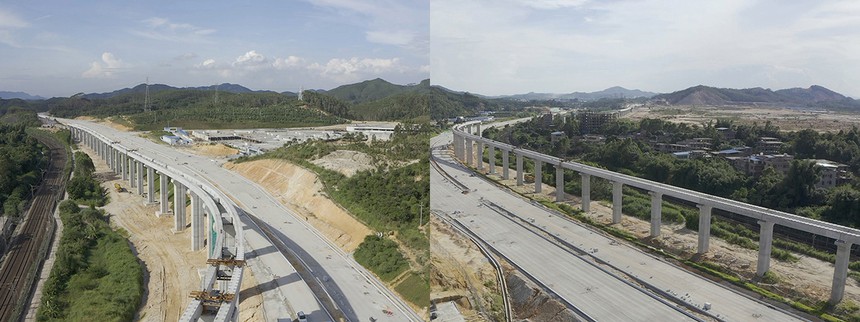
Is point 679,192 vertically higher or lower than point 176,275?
higher

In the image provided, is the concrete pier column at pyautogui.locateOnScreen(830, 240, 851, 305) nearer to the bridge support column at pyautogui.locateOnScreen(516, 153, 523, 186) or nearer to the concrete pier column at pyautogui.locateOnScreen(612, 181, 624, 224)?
the concrete pier column at pyautogui.locateOnScreen(612, 181, 624, 224)

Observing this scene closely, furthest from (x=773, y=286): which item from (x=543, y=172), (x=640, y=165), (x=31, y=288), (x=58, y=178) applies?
(x=58, y=178)

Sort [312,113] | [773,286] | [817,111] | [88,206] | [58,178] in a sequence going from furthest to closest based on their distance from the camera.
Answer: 1. [312,113]
2. [58,178]
3. [88,206]
4. [817,111]
5. [773,286]

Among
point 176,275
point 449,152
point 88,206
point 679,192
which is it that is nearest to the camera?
point 449,152

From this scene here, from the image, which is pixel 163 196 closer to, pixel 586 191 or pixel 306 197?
pixel 306 197

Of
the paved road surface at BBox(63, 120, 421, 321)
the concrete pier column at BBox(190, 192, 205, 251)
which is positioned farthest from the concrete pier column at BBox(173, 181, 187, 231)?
the concrete pier column at BBox(190, 192, 205, 251)

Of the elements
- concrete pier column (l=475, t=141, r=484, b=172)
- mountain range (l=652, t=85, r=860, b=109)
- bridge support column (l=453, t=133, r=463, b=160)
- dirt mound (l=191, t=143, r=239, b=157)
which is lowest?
dirt mound (l=191, t=143, r=239, b=157)

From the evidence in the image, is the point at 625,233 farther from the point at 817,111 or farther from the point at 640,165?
the point at 817,111

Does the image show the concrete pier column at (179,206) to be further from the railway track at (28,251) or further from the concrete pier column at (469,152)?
the concrete pier column at (469,152)
